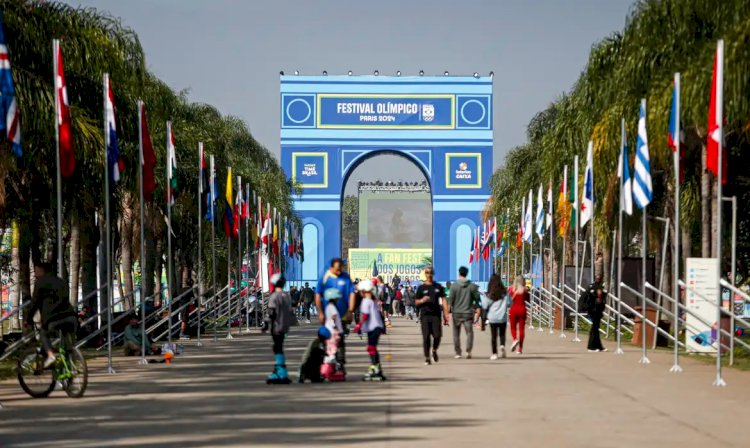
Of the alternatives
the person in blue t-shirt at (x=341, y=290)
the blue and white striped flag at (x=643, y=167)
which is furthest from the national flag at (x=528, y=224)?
the person in blue t-shirt at (x=341, y=290)

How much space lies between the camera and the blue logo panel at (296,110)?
333 ft

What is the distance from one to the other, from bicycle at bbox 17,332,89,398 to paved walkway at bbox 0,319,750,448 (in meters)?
0.21

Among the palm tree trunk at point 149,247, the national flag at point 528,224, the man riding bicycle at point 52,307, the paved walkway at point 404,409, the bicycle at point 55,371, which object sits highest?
the national flag at point 528,224

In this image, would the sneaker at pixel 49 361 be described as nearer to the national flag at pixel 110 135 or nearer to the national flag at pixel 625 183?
the national flag at pixel 110 135

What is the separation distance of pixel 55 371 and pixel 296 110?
276 feet

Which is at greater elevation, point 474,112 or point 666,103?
point 474,112

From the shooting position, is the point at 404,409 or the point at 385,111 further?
the point at 385,111

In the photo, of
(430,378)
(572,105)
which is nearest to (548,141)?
(572,105)

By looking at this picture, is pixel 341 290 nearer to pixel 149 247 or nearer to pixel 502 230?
pixel 149 247

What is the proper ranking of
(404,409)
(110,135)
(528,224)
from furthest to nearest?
(528,224)
(110,135)
(404,409)

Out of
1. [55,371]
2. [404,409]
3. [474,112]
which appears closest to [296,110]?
[474,112]

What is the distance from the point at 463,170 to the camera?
343 ft

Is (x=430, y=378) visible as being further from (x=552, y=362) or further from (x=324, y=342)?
(x=552, y=362)

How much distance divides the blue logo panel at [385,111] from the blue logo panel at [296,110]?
24.8 inches
